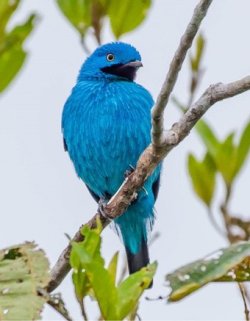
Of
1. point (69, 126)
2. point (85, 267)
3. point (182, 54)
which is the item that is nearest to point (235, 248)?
point (85, 267)

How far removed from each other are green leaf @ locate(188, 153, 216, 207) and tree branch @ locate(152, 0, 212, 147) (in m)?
0.39

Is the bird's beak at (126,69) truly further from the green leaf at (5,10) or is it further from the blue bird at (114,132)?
the green leaf at (5,10)

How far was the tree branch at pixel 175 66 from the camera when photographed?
112 inches

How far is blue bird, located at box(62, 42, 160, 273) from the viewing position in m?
5.98

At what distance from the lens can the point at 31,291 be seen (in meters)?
2.40

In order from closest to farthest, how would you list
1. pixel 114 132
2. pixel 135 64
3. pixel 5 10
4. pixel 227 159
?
pixel 5 10 < pixel 227 159 < pixel 114 132 < pixel 135 64

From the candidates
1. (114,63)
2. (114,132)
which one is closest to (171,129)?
(114,132)

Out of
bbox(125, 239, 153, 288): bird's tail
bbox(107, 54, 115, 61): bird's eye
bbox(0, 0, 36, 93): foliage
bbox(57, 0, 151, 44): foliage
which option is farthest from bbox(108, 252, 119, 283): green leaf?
bbox(107, 54, 115, 61): bird's eye

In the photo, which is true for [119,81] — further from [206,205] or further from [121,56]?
[206,205]

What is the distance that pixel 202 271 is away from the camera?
7.19ft

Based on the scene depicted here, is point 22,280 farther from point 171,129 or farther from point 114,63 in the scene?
point 114,63

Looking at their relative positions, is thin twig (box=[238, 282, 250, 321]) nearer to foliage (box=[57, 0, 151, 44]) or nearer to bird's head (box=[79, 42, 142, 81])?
→ foliage (box=[57, 0, 151, 44])

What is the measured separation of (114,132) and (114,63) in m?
0.87

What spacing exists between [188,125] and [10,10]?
91 centimetres
